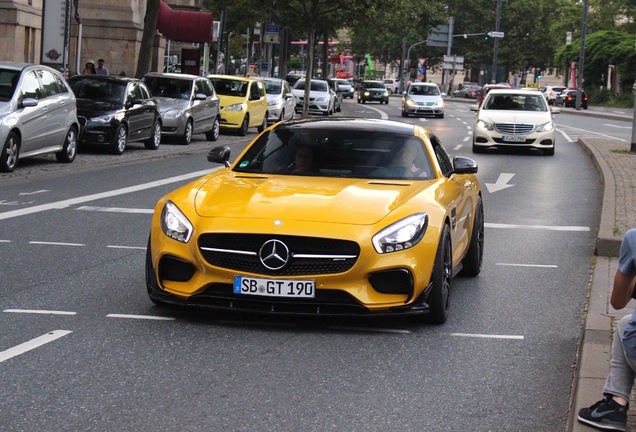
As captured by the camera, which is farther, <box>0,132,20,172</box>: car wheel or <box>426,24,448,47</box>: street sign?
<box>426,24,448,47</box>: street sign

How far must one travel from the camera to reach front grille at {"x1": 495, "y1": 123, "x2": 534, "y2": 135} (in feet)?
94.5

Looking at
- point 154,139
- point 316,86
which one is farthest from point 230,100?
point 316,86

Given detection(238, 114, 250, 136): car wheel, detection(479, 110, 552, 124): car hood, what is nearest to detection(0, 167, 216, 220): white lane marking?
detection(479, 110, 552, 124): car hood

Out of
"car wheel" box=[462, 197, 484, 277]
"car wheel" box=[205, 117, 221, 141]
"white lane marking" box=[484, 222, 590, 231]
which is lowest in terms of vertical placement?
"car wheel" box=[205, 117, 221, 141]

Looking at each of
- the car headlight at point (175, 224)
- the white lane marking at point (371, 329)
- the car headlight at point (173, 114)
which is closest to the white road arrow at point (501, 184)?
the car headlight at point (173, 114)

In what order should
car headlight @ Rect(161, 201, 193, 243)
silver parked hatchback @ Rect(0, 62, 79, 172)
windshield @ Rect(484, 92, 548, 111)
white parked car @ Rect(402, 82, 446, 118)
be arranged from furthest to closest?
1. white parked car @ Rect(402, 82, 446, 118)
2. windshield @ Rect(484, 92, 548, 111)
3. silver parked hatchback @ Rect(0, 62, 79, 172)
4. car headlight @ Rect(161, 201, 193, 243)

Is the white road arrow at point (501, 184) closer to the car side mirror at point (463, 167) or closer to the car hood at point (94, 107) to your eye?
the car hood at point (94, 107)

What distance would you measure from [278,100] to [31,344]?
3254cm

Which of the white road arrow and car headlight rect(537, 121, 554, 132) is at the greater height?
car headlight rect(537, 121, 554, 132)

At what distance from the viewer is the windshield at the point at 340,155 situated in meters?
8.73

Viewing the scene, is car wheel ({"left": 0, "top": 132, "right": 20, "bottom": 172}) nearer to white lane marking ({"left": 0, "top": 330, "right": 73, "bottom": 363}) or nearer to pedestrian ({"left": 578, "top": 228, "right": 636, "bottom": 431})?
white lane marking ({"left": 0, "top": 330, "right": 73, "bottom": 363})

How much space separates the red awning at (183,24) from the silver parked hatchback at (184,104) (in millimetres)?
17370

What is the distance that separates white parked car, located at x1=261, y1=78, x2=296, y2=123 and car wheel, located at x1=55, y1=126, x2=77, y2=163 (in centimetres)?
1761

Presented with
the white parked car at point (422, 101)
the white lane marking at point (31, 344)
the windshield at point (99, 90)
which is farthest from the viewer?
the white parked car at point (422, 101)
